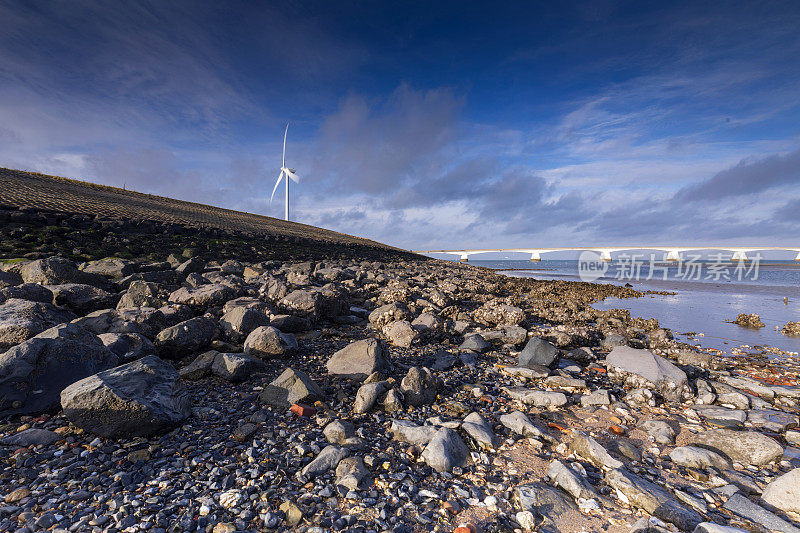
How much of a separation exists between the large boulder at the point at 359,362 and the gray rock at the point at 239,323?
7.00ft

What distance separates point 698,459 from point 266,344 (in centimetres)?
672

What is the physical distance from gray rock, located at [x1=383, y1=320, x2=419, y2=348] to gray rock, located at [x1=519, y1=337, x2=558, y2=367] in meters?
2.45

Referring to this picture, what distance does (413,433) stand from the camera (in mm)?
4215

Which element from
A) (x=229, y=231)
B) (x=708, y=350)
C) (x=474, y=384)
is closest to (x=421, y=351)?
(x=474, y=384)

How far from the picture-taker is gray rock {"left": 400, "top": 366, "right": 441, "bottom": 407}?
17.1ft

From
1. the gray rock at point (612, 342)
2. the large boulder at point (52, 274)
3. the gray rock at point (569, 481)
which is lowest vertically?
the gray rock at point (569, 481)

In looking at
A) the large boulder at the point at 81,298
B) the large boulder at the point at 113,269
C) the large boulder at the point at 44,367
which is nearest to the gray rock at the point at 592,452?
the large boulder at the point at 44,367

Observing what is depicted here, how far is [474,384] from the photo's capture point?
6.14 meters

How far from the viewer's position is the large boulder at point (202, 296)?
8.21m

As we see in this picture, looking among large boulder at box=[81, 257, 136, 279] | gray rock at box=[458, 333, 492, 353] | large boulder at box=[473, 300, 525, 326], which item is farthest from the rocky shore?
large boulder at box=[81, 257, 136, 279]

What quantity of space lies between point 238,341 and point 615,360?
794 centimetres

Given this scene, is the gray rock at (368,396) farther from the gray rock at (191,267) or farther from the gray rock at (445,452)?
the gray rock at (191,267)

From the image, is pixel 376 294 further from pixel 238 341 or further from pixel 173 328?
pixel 173 328

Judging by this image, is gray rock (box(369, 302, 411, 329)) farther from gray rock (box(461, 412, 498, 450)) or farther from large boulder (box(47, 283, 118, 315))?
large boulder (box(47, 283, 118, 315))
